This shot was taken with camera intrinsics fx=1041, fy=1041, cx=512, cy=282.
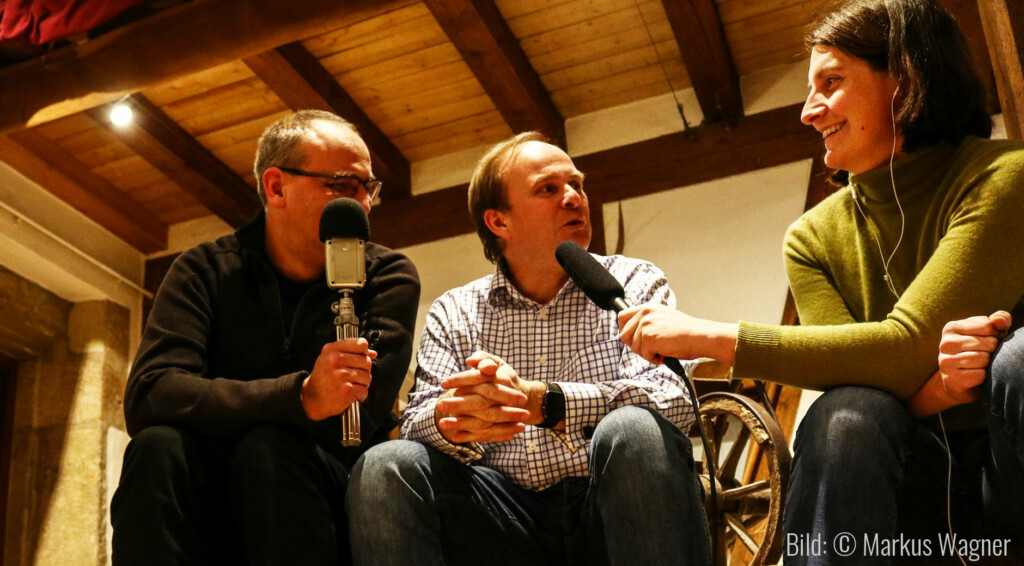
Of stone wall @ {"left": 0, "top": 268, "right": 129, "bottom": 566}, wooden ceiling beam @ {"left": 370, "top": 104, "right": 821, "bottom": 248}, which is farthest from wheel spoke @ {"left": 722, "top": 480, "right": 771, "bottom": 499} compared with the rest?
stone wall @ {"left": 0, "top": 268, "right": 129, "bottom": 566}

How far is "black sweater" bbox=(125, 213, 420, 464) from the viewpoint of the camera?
6.25ft

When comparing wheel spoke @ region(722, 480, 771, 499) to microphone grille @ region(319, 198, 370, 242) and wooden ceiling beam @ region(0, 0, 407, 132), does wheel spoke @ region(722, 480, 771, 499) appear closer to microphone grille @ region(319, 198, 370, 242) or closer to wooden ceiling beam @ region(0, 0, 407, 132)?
microphone grille @ region(319, 198, 370, 242)

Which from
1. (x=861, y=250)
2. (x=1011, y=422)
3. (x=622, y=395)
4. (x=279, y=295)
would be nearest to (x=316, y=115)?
(x=279, y=295)

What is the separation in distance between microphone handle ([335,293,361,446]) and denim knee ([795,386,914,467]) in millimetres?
→ 697

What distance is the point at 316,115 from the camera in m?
2.55

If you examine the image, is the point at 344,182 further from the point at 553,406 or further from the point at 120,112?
the point at 120,112

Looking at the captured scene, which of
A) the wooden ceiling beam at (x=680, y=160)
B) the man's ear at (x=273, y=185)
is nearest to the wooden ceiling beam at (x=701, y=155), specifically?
the wooden ceiling beam at (x=680, y=160)

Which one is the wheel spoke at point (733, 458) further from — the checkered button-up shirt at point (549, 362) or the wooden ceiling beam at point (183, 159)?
the wooden ceiling beam at point (183, 159)

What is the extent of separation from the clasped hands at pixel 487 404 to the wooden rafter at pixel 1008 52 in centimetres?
132

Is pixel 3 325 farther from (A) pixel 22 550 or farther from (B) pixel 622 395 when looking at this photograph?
(B) pixel 622 395

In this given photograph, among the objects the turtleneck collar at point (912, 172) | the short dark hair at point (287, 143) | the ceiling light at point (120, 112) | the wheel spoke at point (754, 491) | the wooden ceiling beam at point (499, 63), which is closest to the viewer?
the turtleneck collar at point (912, 172)

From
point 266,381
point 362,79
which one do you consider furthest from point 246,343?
point 362,79

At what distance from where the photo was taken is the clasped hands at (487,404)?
1.76 m

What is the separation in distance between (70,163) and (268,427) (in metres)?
4.18
